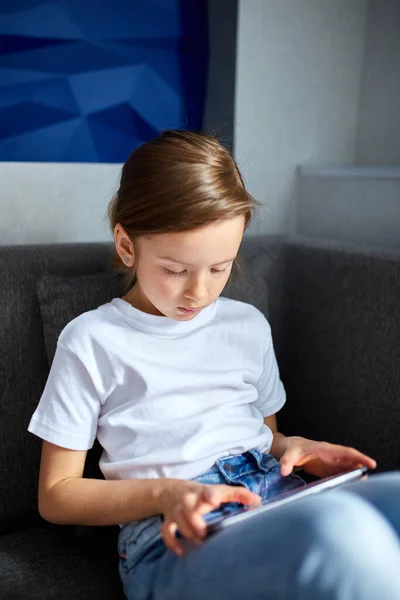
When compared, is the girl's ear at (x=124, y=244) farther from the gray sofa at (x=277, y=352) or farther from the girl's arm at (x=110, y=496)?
the girl's arm at (x=110, y=496)

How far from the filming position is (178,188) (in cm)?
92

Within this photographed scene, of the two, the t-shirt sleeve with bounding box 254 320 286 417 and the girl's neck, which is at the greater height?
the girl's neck

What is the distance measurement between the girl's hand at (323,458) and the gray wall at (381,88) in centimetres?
101

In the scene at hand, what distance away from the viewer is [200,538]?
0.73 m

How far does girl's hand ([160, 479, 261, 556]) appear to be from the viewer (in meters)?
0.74

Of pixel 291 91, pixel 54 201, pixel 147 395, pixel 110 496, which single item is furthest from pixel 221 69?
pixel 110 496

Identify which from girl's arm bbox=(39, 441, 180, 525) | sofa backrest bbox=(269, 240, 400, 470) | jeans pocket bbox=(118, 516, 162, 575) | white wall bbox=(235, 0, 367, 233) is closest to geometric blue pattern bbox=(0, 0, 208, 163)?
white wall bbox=(235, 0, 367, 233)

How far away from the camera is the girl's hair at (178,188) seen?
907 mm

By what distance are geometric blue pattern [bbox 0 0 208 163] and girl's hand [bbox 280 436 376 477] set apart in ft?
2.93

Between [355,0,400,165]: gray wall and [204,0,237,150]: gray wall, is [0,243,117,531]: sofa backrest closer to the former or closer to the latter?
[204,0,237,150]: gray wall

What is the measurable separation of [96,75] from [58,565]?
1.08 m

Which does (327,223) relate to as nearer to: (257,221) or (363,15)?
(257,221)

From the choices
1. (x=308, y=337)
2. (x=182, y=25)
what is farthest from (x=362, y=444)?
(x=182, y=25)

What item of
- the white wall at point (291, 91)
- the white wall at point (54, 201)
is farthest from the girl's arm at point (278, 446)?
the white wall at point (291, 91)
